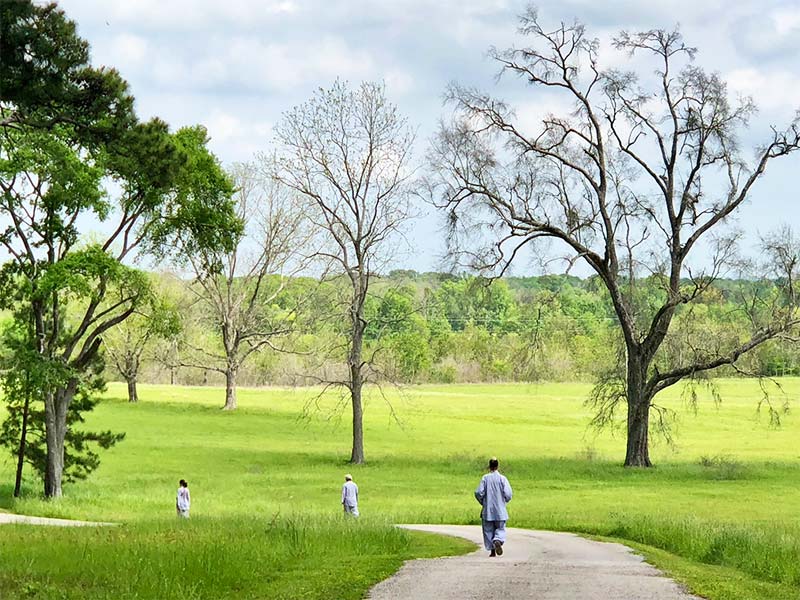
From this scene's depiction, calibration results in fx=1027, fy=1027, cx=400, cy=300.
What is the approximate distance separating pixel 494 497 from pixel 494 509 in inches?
9.7

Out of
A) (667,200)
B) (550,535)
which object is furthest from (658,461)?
(550,535)

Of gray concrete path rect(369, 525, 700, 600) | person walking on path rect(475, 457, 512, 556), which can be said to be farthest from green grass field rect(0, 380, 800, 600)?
person walking on path rect(475, 457, 512, 556)

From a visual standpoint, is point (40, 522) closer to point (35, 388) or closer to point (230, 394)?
point (35, 388)

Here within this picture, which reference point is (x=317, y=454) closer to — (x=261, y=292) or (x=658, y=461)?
(x=658, y=461)

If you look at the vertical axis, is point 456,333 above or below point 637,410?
Result: above

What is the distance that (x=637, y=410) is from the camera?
46156 mm

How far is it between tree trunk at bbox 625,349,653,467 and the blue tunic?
91.6 ft

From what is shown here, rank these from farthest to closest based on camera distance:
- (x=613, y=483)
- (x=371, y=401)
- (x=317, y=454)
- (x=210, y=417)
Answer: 1. (x=371, y=401)
2. (x=210, y=417)
3. (x=317, y=454)
4. (x=613, y=483)

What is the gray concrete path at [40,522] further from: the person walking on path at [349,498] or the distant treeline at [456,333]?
the distant treeline at [456,333]

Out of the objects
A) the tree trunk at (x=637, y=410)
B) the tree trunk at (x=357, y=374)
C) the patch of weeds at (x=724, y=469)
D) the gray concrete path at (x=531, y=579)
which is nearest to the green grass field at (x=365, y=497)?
the patch of weeds at (x=724, y=469)

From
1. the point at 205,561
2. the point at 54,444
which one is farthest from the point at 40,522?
the point at 205,561

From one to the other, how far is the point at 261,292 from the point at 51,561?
70.2 m

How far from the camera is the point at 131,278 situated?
3553cm

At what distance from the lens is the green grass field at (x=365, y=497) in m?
13.7
